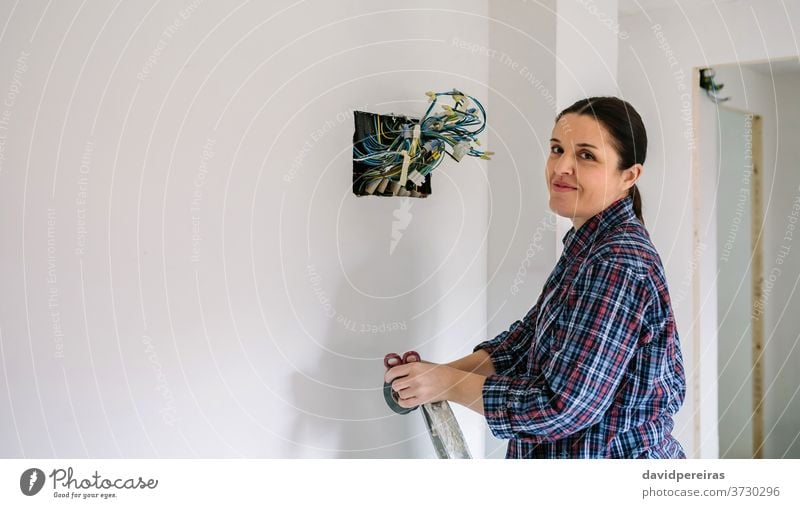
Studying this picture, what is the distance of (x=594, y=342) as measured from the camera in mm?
959

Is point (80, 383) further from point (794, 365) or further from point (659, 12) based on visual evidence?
point (794, 365)

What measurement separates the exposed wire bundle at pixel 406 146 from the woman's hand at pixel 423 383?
0.35 m

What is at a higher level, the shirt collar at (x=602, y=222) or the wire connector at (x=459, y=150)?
the wire connector at (x=459, y=150)

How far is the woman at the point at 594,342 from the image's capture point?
0.96m

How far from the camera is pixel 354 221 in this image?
52.1 inches

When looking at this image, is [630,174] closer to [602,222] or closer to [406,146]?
[602,222]

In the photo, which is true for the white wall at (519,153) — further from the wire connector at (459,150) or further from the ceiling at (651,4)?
the ceiling at (651,4)

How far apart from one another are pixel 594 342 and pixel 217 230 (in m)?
0.55

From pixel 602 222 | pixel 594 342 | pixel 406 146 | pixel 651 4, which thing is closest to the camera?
pixel 594 342

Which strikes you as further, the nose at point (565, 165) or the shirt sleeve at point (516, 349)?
the shirt sleeve at point (516, 349)

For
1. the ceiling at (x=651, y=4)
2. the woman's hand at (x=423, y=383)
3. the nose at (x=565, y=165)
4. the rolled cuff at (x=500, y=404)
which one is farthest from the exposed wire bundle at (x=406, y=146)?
the ceiling at (x=651, y=4)

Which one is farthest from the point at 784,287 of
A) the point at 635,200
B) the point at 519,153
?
the point at 635,200

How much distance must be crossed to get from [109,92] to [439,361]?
82 cm

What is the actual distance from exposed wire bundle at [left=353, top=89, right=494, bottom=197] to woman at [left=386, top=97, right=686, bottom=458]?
10.0 inches
